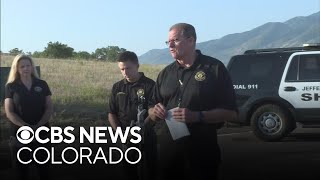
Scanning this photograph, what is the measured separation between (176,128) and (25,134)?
6.51 ft

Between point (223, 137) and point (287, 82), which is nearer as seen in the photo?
point (287, 82)

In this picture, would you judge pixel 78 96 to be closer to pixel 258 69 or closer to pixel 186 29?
pixel 258 69

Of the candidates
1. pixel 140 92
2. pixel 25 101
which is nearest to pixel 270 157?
pixel 140 92

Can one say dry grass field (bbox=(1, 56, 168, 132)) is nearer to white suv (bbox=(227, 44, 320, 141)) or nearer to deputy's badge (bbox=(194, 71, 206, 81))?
white suv (bbox=(227, 44, 320, 141))

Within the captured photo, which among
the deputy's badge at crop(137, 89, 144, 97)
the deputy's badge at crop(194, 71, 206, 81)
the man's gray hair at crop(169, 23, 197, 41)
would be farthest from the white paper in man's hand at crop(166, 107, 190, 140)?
the deputy's badge at crop(137, 89, 144, 97)

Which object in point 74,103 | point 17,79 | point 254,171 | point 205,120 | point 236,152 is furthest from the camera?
point 74,103

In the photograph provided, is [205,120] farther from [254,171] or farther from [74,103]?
[74,103]

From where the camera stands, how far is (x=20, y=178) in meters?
5.51

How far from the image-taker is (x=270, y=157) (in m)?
8.78

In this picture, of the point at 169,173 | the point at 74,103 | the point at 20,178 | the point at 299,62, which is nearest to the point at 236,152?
the point at 299,62

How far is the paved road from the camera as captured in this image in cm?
728

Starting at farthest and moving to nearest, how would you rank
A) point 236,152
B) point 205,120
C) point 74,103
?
point 74,103, point 236,152, point 205,120

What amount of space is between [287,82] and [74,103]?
845 centimetres

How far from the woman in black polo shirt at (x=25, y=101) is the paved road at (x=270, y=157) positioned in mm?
2619
